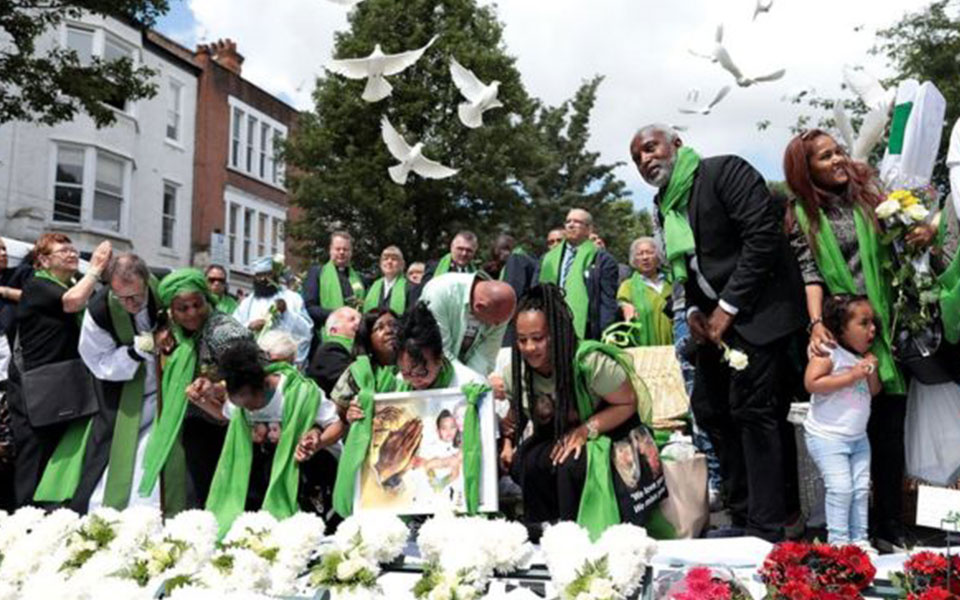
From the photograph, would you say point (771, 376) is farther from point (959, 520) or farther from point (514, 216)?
point (514, 216)

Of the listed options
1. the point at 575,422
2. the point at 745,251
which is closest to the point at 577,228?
the point at 745,251

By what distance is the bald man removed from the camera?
4145 millimetres

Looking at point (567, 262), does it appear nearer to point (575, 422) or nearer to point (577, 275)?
point (577, 275)

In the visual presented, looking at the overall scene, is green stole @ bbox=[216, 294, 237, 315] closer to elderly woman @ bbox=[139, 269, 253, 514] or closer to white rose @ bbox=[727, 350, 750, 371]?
elderly woman @ bbox=[139, 269, 253, 514]

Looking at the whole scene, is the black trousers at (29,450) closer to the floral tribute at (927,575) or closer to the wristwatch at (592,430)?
the wristwatch at (592,430)

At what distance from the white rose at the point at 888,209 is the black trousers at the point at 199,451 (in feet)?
9.93

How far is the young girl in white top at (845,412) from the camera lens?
3486mm

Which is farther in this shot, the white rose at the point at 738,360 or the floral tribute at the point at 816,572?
the white rose at the point at 738,360

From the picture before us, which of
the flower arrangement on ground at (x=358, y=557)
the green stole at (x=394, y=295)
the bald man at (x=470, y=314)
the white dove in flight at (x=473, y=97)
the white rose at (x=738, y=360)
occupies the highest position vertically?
the white dove in flight at (x=473, y=97)

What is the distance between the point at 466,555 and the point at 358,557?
0.30m

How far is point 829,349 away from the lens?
3.54 metres

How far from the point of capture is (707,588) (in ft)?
7.20

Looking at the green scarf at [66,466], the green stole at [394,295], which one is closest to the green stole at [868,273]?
the green scarf at [66,466]

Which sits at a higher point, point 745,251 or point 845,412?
point 745,251
